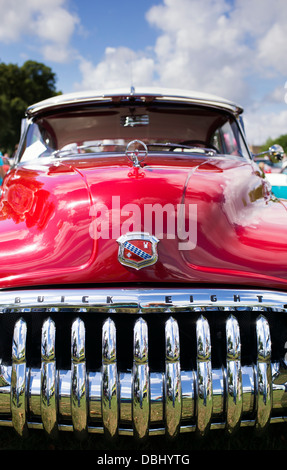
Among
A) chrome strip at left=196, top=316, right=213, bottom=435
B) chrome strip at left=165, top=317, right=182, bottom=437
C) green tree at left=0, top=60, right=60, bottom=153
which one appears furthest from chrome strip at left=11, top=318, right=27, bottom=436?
green tree at left=0, top=60, right=60, bottom=153

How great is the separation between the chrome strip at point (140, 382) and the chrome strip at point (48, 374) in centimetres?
28

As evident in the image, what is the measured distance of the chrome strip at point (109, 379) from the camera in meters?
1.62

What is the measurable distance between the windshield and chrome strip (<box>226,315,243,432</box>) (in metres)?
1.70

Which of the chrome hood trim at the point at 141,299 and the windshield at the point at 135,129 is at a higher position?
the windshield at the point at 135,129

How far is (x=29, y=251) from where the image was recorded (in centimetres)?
178

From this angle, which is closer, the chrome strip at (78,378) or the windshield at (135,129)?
the chrome strip at (78,378)

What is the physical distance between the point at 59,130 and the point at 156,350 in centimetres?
205

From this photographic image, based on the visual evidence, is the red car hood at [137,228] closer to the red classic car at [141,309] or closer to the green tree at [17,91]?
the red classic car at [141,309]

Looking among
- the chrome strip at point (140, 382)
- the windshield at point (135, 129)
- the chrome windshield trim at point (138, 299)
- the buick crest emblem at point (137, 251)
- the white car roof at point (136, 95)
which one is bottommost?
the chrome strip at point (140, 382)

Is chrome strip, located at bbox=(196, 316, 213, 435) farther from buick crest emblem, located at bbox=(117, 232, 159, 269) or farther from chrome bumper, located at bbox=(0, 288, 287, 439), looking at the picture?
buick crest emblem, located at bbox=(117, 232, 159, 269)

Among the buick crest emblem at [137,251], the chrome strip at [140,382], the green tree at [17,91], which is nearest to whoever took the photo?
the chrome strip at [140,382]

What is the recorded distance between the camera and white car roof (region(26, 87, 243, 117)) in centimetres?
313

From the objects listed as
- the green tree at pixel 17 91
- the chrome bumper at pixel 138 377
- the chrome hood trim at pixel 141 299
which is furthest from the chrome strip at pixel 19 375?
the green tree at pixel 17 91

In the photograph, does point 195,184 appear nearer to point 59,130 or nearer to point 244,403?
point 244,403
